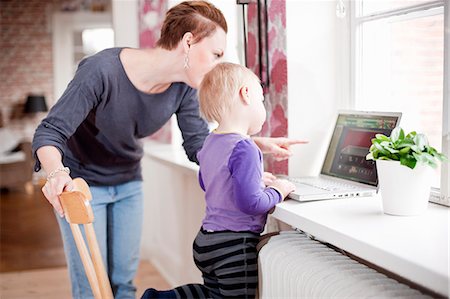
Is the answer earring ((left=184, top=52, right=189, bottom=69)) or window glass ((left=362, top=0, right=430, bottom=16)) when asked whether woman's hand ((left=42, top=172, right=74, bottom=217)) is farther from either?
window glass ((left=362, top=0, right=430, bottom=16))

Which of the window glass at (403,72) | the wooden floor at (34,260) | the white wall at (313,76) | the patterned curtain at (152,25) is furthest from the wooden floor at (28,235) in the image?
the window glass at (403,72)

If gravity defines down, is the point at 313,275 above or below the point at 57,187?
below

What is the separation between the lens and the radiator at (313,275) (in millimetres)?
1481

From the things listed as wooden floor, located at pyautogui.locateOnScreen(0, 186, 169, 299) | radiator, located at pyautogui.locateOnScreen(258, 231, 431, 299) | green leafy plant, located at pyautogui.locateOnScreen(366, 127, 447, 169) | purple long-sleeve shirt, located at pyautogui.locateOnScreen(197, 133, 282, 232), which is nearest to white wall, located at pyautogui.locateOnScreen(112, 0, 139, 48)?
wooden floor, located at pyautogui.locateOnScreen(0, 186, 169, 299)

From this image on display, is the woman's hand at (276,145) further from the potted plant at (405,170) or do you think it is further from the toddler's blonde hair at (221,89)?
the potted plant at (405,170)

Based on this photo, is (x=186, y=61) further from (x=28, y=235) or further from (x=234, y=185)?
(x=28, y=235)

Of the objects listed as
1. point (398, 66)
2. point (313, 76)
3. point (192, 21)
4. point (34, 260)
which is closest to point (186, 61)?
point (192, 21)

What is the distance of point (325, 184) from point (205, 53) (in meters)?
0.57

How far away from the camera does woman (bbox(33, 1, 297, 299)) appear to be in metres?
1.98

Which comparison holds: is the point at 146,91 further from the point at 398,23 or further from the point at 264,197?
the point at 398,23

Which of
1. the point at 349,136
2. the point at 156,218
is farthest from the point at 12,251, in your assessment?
the point at 349,136

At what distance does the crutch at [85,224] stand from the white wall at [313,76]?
0.84 meters

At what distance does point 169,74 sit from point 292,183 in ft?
1.81

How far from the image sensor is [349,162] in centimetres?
217
